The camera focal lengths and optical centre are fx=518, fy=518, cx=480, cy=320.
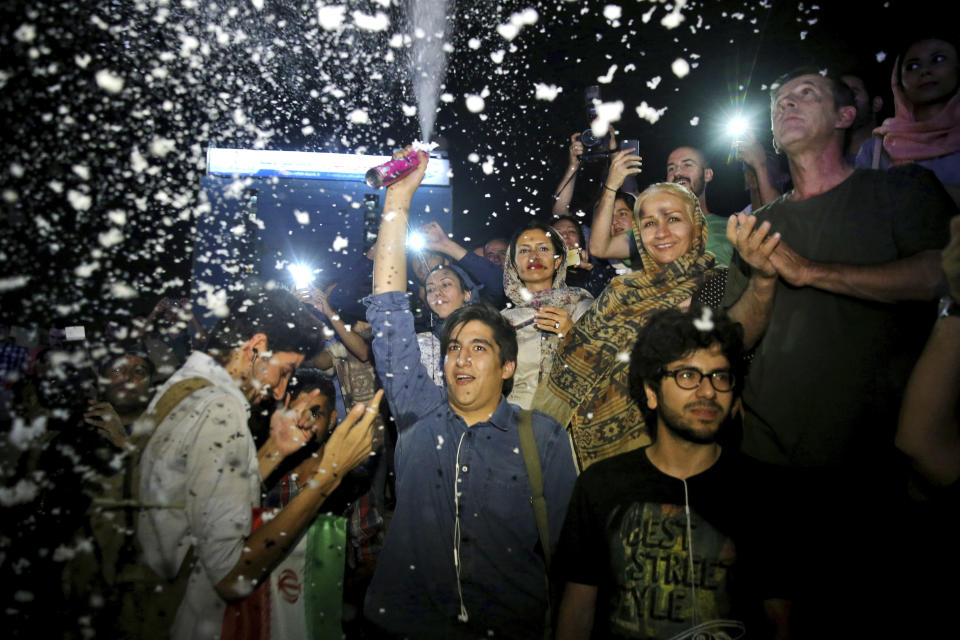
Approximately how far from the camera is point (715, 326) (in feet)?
7.16

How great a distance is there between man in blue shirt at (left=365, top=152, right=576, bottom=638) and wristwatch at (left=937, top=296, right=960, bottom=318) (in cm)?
138

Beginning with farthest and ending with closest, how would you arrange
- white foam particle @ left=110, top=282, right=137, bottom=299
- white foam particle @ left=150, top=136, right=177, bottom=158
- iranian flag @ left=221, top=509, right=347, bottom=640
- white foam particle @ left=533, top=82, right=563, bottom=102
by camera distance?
1. white foam particle @ left=150, top=136, right=177, bottom=158
2. white foam particle @ left=110, top=282, right=137, bottom=299
3. white foam particle @ left=533, top=82, right=563, bottom=102
4. iranian flag @ left=221, top=509, right=347, bottom=640

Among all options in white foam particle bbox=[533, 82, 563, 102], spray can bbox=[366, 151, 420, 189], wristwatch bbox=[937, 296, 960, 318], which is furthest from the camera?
white foam particle bbox=[533, 82, 563, 102]

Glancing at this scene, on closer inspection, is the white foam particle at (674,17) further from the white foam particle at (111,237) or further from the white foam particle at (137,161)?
the white foam particle at (137,161)

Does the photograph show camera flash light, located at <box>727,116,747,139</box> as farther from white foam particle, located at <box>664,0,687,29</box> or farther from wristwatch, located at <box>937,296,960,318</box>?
wristwatch, located at <box>937,296,960,318</box>

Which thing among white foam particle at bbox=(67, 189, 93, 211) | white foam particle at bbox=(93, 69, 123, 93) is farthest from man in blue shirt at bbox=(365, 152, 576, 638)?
white foam particle at bbox=(67, 189, 93, 211)

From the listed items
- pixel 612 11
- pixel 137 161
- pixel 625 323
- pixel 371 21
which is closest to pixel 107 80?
pixel 371 21

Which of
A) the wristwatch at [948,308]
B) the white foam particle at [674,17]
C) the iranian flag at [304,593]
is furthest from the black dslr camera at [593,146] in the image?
the iranian flag at [304,593]

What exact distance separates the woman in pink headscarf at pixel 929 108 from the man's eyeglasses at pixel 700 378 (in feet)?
4.58

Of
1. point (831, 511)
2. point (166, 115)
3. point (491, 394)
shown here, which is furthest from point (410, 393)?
point (166, 115)

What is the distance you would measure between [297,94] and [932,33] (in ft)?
34.9

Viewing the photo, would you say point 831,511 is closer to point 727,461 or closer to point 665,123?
point 727,461

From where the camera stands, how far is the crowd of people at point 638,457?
6.08ft

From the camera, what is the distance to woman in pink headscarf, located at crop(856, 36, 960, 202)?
2395 millimetres
